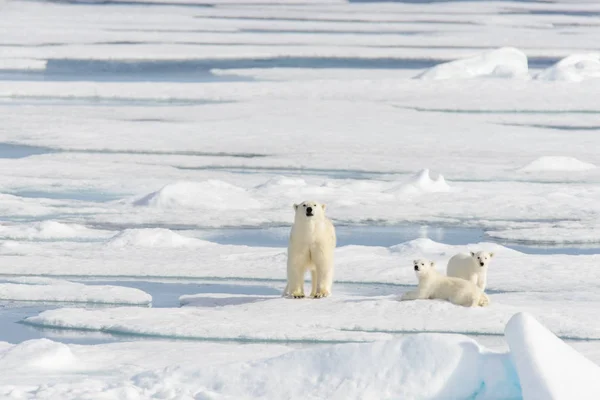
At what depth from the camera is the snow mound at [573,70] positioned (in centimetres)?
1570

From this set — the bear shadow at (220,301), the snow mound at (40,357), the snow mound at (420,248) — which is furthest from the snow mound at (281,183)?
the snow mound at (40,357)

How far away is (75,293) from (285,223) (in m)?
2.33

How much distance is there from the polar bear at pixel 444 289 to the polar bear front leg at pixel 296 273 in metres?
0.45

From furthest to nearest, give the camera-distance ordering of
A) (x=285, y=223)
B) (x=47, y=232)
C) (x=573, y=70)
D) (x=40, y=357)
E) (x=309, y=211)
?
(x=573, y=70) < (x=285, y=223) < (x=47, y=232) < (x=309, y=211) < (x=40, y=357)

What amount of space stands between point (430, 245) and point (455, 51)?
14823 millimetres

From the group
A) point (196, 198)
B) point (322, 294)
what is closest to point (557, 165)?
point (196, 198)

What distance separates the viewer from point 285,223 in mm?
7781

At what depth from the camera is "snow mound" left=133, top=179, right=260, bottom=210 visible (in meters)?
8.17

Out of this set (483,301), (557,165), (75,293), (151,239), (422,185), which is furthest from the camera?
(557,165)

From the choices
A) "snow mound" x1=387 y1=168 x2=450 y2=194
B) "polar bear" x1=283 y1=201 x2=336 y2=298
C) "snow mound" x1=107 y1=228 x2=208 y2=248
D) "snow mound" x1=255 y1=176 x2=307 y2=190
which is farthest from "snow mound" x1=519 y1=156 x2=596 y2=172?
"polar bear" x1=283 y1=201 x2=336 y2=298

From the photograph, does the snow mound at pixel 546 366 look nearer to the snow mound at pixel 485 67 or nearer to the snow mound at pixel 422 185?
the snow mound at pixel 422 185

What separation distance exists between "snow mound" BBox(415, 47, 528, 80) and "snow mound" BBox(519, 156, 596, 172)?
6148 millimetres

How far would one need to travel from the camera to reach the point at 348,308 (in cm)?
521

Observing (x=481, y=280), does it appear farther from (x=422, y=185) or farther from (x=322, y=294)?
(x=422, y=185)
